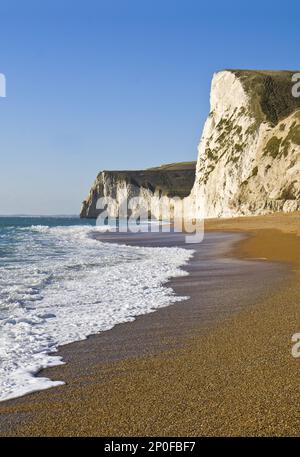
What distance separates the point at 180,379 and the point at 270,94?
→ 3251 inches

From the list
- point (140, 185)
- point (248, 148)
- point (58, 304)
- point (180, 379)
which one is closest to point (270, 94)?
point (248, 148)

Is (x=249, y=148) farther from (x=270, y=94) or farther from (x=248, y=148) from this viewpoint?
(x=270, y=94)

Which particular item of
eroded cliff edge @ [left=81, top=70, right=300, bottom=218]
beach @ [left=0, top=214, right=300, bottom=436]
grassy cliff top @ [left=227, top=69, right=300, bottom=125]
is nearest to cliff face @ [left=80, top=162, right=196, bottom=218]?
eroded cliff edge @ [left=81, top=70, right=300, bottom=218]

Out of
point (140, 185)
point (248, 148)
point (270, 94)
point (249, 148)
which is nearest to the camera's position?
Result: point (249, 148)

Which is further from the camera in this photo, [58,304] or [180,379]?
[58,304]

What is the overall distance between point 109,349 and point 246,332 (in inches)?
80.2

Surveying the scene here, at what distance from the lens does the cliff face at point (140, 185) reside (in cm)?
15875

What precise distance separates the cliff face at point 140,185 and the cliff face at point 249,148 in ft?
214

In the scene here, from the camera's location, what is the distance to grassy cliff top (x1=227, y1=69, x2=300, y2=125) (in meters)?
76.8

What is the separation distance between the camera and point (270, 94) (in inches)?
3177

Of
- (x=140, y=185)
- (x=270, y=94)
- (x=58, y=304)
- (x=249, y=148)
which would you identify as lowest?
(x=58, y=304)

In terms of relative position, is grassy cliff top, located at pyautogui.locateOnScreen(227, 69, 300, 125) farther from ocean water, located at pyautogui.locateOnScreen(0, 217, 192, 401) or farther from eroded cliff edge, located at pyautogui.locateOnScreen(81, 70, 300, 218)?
ocean water, located at pyautogui.locateOnScreen(0, 217, 192, 401)

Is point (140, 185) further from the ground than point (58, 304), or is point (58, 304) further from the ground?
point (140, 185)

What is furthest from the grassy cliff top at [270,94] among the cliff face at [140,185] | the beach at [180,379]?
the beach at [180,379]
